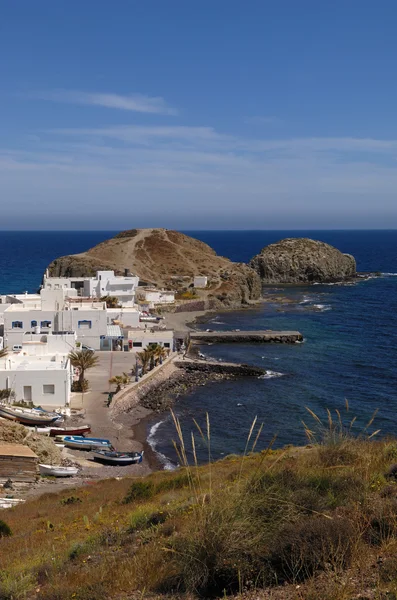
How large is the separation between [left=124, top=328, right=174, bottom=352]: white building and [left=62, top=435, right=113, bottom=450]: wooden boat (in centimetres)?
2144

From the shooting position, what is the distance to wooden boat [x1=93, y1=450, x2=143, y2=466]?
28.2m

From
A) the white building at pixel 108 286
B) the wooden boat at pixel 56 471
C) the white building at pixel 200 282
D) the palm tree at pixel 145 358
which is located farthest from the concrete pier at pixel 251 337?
the wooden boat at pixel 56 471

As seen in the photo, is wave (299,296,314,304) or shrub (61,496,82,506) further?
wave (299,296,314,304)

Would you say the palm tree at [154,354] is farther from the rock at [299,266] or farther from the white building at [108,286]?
the rock at [299,266]

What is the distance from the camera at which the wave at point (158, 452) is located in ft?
95.4

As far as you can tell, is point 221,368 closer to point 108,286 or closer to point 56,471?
point 56,471

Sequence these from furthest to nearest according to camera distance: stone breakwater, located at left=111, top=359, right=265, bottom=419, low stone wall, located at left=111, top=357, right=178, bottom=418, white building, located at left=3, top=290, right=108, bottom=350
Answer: white building, located at left=3, top=290, right=108, bottom=350, stone breakwater, located at left=111, top=359, right=265, bottom=419, low stone wall, located at left=111, top=357, right=178, bottom=418

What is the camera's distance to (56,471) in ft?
79.9

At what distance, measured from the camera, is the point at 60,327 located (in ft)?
169

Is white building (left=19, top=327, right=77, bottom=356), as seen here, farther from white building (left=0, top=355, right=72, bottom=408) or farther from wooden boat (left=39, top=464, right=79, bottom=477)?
wooden boat (left=39, top=464, right=79, bottom=477)

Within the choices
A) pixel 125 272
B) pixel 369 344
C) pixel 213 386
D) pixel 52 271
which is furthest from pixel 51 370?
pixel 52 271

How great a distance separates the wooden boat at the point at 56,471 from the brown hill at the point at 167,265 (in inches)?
2424

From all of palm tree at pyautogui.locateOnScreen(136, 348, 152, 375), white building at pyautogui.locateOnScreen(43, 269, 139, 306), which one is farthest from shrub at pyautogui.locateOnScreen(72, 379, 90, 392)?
white building at pyautogui.locateOnScreen(43, 269, 139, 306)

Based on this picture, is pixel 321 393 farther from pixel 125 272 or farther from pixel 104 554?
pixel 125 272
